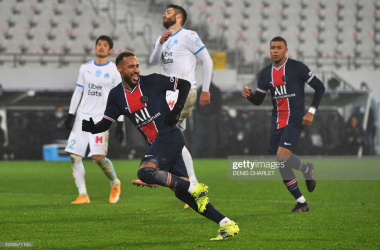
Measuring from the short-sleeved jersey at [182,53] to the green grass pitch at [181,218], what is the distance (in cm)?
173

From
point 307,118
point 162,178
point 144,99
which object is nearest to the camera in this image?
point 162,178

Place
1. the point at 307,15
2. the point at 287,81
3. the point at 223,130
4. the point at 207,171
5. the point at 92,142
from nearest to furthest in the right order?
1. the point at 287,81
2. the point at 92,142
3. the point at 207,171
4. the point at 223,130
5. the point at 307,15

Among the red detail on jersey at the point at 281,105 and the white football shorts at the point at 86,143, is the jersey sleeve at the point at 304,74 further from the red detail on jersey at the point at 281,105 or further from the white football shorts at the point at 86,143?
the white football shorts at the point at 86,143

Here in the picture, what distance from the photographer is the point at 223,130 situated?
17734 millimetres

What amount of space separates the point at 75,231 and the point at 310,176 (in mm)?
3308

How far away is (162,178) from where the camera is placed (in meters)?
4.48

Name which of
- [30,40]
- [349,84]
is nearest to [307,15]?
[349,84]

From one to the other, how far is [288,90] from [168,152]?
272cm

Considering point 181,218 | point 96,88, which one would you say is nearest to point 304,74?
point 181,218

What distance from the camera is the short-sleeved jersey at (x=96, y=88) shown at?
305 inches

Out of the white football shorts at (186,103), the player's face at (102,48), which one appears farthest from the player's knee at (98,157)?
the white football shorts at (186,103)

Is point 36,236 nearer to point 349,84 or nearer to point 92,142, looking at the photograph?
point 92,142

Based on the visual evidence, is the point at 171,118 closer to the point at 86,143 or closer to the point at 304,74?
the point at 304,74

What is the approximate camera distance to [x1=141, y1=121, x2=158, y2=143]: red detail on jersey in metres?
4.91
